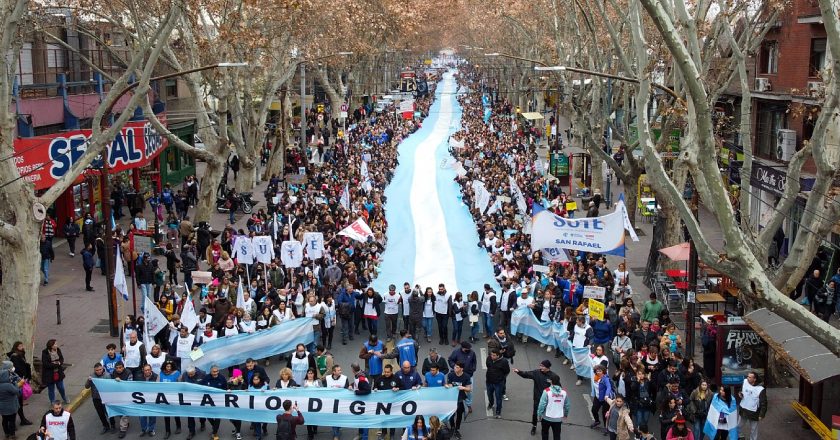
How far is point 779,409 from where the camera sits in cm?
1666

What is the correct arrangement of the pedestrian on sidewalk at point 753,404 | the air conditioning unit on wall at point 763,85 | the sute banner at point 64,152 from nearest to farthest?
the pedestrian on sidewalk at point 753,404 → the sute banner at point 64,152 → the air conditioning unit on wall at point 763,85

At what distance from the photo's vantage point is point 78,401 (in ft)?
56.2

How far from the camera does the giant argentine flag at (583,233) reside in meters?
22.3

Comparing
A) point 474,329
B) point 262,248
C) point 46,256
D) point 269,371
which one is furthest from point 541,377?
point 46,256

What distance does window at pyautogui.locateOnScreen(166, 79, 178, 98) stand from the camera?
1911 inches

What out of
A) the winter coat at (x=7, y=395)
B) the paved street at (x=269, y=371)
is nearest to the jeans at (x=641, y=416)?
the paved street at (x=269, y=371)

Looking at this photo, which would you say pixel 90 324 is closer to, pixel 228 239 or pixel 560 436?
pixel 228 239

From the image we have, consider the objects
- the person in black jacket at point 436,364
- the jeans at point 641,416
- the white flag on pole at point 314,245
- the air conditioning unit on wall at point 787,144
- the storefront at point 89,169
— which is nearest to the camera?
the jeans at point 641,416

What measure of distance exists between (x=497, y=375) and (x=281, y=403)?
3534 millimetres

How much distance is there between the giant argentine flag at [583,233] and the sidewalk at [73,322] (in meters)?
9.80

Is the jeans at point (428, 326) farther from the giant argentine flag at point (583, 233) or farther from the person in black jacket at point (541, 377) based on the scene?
the person in black jacket at point (541, 377)

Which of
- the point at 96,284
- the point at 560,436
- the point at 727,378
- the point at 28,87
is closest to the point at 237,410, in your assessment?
the point at 560,436

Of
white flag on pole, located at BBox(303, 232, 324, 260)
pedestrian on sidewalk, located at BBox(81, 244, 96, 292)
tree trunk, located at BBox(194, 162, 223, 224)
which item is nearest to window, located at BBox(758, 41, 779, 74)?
white flag on pole, located at BBox(303, 232, 324, 260)

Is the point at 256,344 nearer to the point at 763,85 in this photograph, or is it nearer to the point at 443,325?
the point at 443,325
